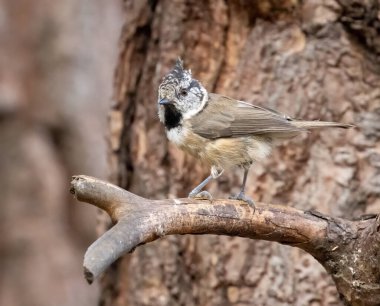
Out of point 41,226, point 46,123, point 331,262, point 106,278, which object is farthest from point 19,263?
point 331,262

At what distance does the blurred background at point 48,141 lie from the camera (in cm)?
1143

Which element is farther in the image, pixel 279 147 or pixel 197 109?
pixel 279 147

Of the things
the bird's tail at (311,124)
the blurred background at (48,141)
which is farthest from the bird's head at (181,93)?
the blurred background at (48,141)

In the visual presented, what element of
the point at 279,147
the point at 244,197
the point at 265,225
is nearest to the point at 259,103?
the point at 279,147

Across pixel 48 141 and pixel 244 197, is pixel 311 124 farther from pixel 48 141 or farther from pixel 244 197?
pixel 48 141

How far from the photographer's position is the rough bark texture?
574 cm

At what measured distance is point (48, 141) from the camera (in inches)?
455

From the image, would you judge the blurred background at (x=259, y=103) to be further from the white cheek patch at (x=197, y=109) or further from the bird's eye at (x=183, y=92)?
the bird's eye at (x=183, y=92)

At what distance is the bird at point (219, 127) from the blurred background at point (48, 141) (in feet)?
19.0

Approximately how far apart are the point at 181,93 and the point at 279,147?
777 millimetres

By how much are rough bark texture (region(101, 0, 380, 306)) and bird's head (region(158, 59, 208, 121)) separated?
486 millimetres

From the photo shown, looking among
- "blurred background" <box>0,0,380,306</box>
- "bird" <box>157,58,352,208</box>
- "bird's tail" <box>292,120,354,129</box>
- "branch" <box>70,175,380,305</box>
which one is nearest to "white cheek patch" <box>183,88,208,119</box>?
"bird" <box>157,58,352,208</box>

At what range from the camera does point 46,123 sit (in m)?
11.5

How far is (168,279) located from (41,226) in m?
5.87
